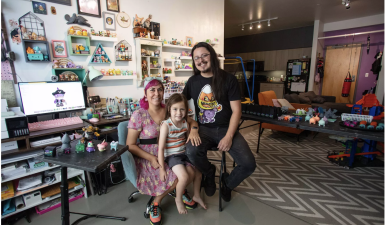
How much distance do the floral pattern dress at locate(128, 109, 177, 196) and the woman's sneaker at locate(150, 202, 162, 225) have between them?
0.13m

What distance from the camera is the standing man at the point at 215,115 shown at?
1479 mm

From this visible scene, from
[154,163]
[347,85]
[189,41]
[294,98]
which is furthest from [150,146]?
[347,85]

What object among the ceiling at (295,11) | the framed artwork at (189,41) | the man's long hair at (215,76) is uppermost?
the ceiling at (295,11)

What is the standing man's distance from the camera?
1.48 metres

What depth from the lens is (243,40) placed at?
7.23m

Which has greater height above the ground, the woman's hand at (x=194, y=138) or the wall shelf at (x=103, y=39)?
the wall shelf at (x=103, y=39)

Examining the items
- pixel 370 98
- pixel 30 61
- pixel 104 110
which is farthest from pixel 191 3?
pixel 370 98

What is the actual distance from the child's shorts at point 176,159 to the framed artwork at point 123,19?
1763 mm

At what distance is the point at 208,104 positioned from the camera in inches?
63.0

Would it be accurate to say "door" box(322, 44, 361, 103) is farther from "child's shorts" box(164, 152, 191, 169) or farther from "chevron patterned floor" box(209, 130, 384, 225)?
"child's shorts" box(164, 152, 191, 169)

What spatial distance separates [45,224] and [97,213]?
1.17 ft

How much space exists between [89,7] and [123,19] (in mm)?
375

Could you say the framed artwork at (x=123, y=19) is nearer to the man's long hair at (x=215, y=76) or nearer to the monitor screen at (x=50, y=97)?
the monitor screen at (x=50, y=97)

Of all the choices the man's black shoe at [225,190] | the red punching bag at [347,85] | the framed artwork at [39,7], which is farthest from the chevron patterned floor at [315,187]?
the red punching bag at [347,85]
